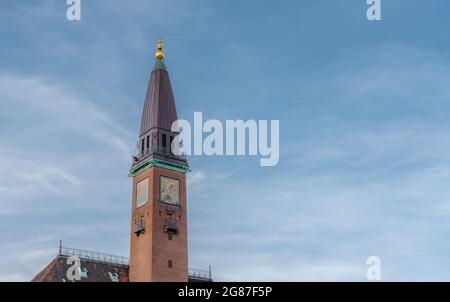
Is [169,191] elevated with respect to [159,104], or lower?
lower

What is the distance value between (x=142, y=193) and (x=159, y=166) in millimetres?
4435

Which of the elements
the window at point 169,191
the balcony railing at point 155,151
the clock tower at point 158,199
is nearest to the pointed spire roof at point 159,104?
the clock tower at point 158,199

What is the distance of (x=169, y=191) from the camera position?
10706 cm

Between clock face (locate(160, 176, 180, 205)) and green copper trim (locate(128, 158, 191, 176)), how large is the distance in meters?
1.64

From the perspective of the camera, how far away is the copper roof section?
110m

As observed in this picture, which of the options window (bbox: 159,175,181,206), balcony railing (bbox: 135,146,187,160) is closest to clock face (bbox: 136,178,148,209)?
window (bbox: 159,175,181,206)

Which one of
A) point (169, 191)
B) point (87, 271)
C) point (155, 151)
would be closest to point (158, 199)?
point (169, 191)

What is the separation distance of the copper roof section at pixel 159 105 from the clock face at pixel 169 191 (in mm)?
7667

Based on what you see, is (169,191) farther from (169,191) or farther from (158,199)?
(158,199)

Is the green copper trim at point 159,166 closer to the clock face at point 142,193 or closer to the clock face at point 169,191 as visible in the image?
the clock face at point 169,191

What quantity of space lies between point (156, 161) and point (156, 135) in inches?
155

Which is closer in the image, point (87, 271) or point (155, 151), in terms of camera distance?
point (87, 271)
